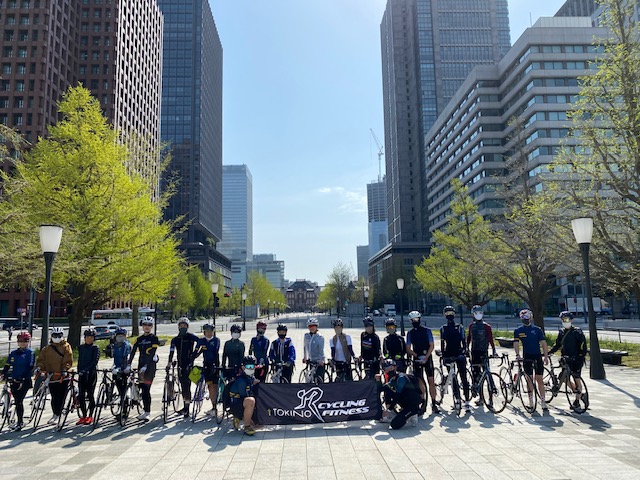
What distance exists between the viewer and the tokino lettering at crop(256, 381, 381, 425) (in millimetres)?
8883

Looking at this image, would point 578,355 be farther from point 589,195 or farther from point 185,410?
point 589,195

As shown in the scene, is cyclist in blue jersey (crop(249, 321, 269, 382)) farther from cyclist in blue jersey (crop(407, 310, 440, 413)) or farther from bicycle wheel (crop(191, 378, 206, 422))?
cyclist in blue jersey (crop(407, 310, 440, 413))

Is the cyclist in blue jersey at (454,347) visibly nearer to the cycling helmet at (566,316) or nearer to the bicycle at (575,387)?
the bicycle at (575,387)

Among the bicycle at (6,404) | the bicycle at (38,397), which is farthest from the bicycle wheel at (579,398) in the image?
the bicycle at (6,404)

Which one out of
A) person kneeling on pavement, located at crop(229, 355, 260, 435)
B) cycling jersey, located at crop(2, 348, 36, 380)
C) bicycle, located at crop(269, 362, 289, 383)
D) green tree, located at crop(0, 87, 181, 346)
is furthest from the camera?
green tree, located at crop(0, 87, 181, 346)

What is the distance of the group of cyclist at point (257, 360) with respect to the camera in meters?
8.87

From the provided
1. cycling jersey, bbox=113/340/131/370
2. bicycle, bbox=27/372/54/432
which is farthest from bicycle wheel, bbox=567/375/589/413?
bicycle, bbox=27/372/54/432

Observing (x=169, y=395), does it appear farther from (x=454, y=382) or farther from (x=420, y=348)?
(x=454, y=382)

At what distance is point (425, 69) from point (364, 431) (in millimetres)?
143766

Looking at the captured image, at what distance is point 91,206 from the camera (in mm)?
21203

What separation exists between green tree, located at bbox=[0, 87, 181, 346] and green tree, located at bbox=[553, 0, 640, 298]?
65.7 ft

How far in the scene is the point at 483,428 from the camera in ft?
28.1

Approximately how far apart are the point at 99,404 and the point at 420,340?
6898 millimetres

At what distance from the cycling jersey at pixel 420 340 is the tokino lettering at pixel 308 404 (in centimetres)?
185
